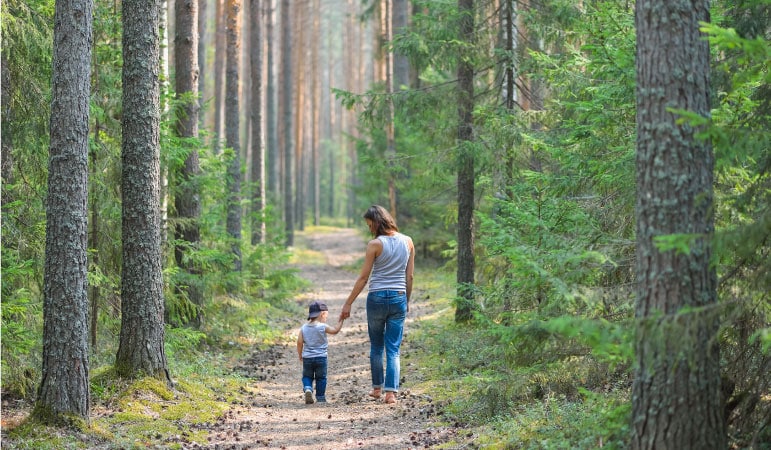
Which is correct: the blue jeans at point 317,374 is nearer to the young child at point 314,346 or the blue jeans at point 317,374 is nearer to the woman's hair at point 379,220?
the young child at point 314,346

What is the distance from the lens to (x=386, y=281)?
834 centimetres

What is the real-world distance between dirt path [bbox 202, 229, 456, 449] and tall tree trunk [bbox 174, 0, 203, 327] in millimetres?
2018

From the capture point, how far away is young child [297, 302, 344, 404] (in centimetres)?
899

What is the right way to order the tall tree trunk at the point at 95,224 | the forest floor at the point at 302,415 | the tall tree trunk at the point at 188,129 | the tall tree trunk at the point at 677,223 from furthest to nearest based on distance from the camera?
1. the tall tree trunk at the point at 188,129
2. the tall tree trunk at the point at 95,224
3. the forest floor at the point at 302,415
4. the tall tree trunk at the point at 677,223

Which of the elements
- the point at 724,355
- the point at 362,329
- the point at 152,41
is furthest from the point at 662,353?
the point at 362,329

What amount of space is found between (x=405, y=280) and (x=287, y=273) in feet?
26.5

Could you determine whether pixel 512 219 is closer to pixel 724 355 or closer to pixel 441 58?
pixel 724 355

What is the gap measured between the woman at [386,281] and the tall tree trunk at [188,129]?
4424mm

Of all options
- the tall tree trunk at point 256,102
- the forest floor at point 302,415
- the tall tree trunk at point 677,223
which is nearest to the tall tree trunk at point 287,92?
the tall tree trunk at point 256,102

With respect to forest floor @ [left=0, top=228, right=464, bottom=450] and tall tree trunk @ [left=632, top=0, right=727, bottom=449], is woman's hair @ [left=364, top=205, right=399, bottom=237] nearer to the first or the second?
forest floor @ [left=0, top=228, right=464, bottom=450]

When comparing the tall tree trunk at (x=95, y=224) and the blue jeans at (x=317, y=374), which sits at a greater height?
the tall tree trunk at (x=95, y=224)

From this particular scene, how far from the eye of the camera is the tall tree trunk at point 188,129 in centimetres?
1198

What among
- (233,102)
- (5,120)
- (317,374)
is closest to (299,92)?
(233,102)

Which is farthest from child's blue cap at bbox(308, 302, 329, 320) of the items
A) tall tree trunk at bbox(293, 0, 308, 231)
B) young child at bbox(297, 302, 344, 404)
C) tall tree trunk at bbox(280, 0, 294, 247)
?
tall tree trunk at bbox(293, 0, 308, 231)
